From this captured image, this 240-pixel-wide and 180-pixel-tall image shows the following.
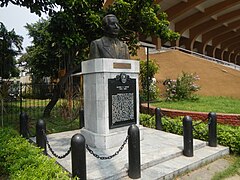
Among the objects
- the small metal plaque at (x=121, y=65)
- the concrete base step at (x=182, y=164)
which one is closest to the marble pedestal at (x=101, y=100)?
the small metal plaque at (x=121, y=65)

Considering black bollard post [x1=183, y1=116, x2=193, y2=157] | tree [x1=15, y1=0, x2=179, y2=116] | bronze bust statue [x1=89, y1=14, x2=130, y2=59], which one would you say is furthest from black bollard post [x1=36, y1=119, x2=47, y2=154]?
tree [x1=15, y1=0, x2=179, y2=116]

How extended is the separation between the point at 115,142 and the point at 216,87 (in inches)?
552

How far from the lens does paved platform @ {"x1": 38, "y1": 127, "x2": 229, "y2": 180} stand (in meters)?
4.27

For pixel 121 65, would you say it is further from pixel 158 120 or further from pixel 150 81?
pixel 150 81

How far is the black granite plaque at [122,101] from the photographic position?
551 centimetres

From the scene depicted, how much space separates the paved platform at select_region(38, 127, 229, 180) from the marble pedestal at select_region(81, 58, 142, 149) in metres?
0.30

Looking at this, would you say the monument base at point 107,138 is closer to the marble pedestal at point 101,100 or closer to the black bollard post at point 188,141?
the marble pedestal at point 101,100

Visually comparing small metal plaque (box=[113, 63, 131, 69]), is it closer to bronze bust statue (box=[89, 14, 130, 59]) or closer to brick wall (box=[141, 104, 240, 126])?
bronze bust statue (box=[89, 14, 130, 59])

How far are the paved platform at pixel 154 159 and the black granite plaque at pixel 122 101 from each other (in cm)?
69

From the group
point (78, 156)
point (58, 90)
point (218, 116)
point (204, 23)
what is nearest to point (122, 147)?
point (78, 156)

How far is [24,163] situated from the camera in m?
3.69

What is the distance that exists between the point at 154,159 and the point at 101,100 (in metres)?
1.77

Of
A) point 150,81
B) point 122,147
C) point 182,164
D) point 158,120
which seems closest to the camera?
point 122,147

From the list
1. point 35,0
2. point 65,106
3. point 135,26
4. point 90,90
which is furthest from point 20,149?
point 135,26
